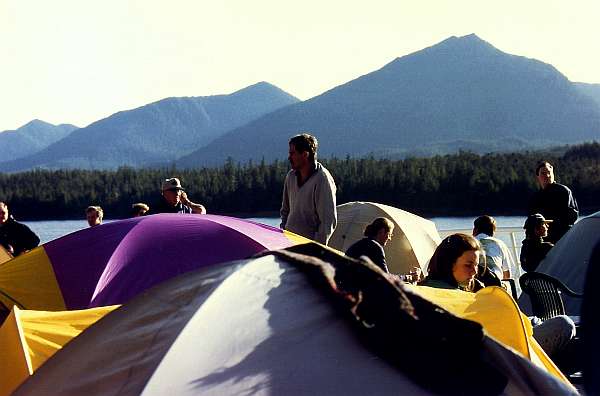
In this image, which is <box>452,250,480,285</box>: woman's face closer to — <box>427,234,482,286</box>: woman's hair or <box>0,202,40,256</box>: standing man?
<box>427,234,482,286</box>: woman's hair

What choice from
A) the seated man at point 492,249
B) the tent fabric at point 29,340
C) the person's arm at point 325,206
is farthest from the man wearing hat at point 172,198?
the tent fabric at point 29,340

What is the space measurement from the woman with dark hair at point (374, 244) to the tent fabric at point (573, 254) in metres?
1.86

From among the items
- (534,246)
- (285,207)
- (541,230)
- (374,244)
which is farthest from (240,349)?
(534,246)

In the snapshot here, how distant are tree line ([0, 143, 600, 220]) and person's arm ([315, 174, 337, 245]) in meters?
41.7

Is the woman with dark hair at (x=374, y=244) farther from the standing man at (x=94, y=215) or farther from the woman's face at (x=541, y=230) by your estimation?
the standing man at (x=94, y=215)

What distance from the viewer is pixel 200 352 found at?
124 inches

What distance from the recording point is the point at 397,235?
43.9ft

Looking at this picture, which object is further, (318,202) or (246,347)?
(318,202)

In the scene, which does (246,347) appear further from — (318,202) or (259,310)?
(318,202)

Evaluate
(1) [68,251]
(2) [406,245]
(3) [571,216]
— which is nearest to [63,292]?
(1) [68,251]

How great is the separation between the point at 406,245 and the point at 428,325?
1026 centimetres

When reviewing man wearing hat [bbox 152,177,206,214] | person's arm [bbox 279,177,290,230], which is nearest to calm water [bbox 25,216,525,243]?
man wearing hat [bbox 152,177,206,214]

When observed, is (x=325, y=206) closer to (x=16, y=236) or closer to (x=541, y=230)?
(x=541, y=230)

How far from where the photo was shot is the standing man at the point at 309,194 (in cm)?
670
